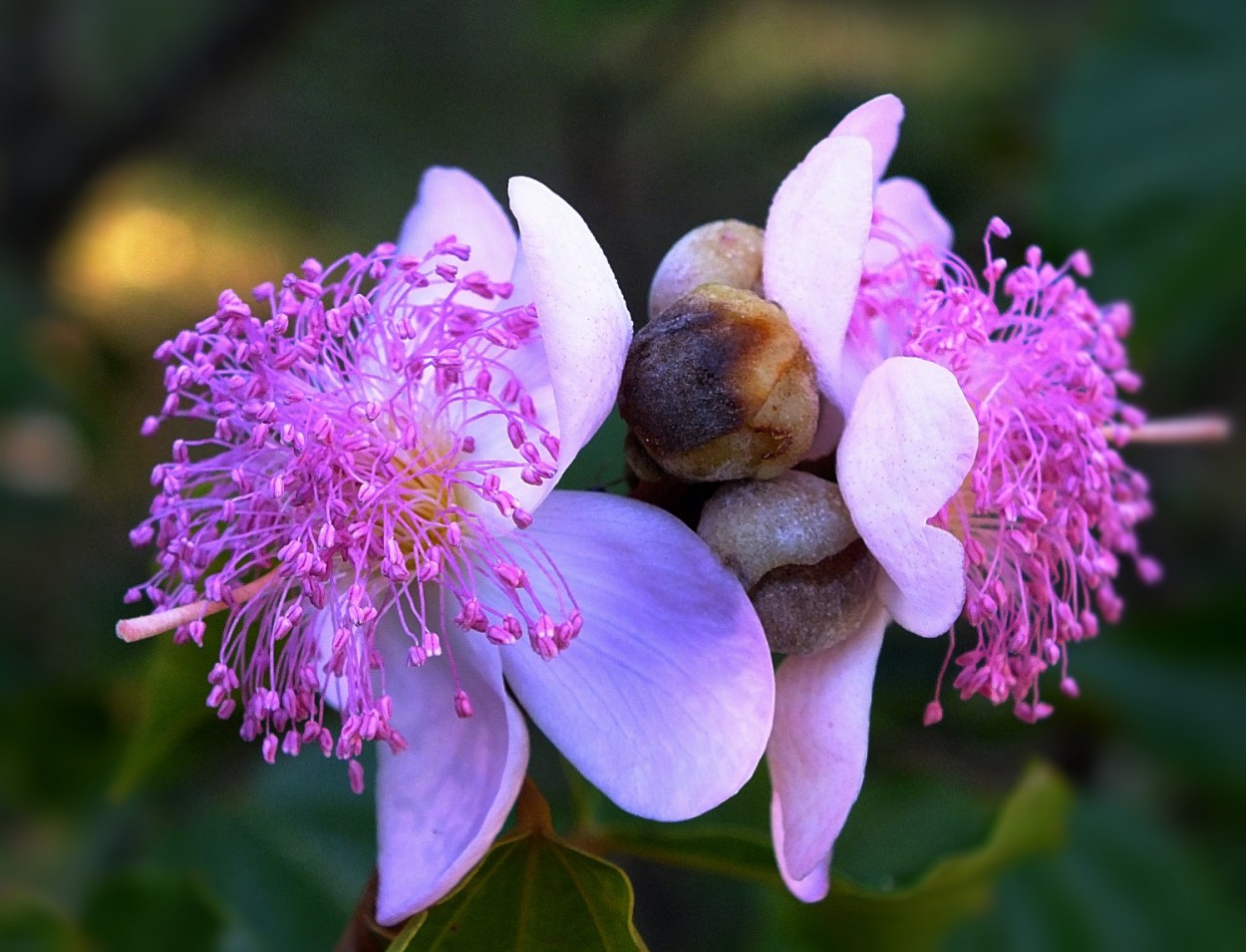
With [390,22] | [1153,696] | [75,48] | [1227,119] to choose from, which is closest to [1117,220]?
[1227,119]

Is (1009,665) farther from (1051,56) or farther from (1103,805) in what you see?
(1051,56)

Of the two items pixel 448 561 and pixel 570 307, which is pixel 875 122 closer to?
pixel 570 307

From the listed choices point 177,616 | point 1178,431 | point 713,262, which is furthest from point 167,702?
point 1178,431

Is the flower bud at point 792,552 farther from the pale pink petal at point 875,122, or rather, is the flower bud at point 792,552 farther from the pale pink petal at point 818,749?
the pale pink petal at point 875,122

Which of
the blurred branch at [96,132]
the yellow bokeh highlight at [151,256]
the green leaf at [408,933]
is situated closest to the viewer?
the green leaf at [408,933]

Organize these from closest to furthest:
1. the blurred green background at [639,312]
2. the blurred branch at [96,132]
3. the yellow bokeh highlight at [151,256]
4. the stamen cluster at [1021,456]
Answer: the stamen cluster at [1021,456], the blurred green background at [639,312], the blurred branch at [96,132], the yellow bokeh highlight at [151,256]

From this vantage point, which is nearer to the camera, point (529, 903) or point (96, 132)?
point (529, 903)

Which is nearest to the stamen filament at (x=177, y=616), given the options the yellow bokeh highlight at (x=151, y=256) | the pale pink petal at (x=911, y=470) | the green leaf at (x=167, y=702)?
the green leaf at (x=167, y=702)
